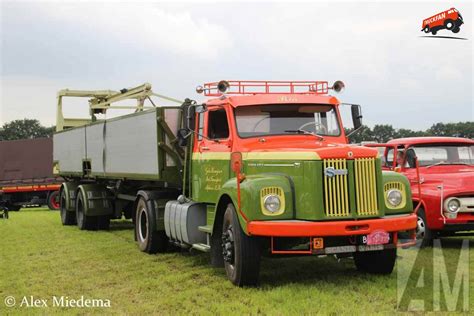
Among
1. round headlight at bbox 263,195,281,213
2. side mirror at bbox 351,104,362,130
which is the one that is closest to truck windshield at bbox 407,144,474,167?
side mirror at bbox 351,104,362,130

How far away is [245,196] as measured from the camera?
7.32m

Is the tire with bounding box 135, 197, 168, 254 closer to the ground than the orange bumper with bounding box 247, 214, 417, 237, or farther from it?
closer to the ground

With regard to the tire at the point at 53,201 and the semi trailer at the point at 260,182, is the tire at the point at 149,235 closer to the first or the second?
the semi trailer at the point at 260,182

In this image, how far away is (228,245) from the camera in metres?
7.76

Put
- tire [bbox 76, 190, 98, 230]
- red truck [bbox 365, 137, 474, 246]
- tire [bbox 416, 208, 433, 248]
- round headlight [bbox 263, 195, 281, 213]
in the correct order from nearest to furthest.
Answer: round headlight [bbox 263, 195, 281, 213]
red truck [bbox 365, 137, 474, 246]
tire [bbox 416, 208, 433, 248]
tire [bbox 76, 190, 98, 230]

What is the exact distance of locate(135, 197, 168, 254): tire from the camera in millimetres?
10773

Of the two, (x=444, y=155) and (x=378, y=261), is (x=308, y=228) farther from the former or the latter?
(x=444, y=155)

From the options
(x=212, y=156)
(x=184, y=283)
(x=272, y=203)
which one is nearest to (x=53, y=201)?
(x=212, y=156)

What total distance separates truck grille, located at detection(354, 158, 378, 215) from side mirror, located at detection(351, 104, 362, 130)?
1.66 metres

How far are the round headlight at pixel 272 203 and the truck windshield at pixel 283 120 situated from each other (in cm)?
142

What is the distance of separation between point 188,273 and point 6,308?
102 inches

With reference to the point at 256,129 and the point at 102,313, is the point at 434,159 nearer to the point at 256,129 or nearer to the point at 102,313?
the point at 256,129

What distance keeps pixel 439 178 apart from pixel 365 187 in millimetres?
3865

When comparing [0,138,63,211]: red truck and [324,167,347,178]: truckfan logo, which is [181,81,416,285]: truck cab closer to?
[324,167,347,178]: truckfan logo
